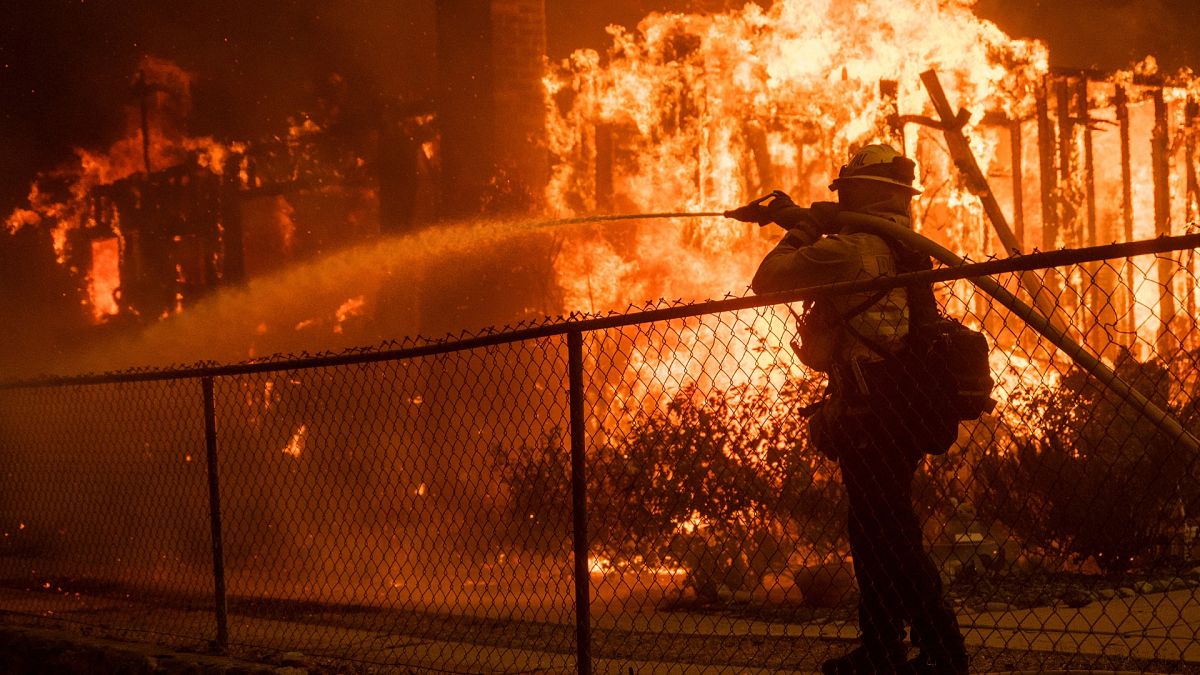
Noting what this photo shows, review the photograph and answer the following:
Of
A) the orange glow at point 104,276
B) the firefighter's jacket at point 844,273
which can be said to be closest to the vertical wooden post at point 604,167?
the orange glow at point 104,276

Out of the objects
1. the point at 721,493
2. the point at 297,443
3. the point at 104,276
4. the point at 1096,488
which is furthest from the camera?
the point at 104,276

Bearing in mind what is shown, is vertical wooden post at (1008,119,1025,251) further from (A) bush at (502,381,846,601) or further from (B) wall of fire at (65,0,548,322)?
(A) bush at (502,381,846,601)

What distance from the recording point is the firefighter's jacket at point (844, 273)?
3959 millimetres

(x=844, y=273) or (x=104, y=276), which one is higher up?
(x=104, y=276)

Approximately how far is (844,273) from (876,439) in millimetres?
610

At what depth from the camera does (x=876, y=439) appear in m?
4.01

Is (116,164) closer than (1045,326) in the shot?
No

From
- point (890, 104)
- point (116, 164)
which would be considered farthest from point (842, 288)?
point (116, 164)

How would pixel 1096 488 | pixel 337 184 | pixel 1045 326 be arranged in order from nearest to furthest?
pixel 1045 326 → pixel 1096 488 → pixel 337 184

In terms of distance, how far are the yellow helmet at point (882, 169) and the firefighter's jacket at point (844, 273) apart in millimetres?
140

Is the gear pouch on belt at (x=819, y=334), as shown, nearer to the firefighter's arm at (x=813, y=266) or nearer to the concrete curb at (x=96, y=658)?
the firefighter's arm at (x=813, y=266)

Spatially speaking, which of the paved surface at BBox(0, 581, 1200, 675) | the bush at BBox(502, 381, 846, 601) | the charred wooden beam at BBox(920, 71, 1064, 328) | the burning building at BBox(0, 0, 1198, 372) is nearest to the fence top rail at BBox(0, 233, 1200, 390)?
the paved surface at BBox(0, 581, 1200, 675)

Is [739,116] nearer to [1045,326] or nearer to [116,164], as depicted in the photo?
[116,164]

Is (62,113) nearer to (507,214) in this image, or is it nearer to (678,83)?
(507,214)
